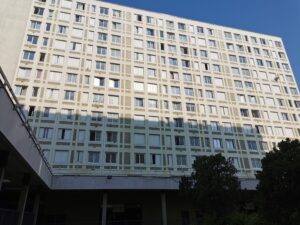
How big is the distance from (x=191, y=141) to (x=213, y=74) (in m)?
13.4

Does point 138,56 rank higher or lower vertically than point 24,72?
higher

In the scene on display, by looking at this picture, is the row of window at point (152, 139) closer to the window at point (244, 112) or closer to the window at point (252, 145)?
the window at point (252, 145)

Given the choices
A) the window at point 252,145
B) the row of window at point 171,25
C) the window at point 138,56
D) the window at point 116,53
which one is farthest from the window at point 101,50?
the window at point 252,145

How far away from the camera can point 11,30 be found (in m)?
41.2

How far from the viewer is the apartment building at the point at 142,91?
36594mm

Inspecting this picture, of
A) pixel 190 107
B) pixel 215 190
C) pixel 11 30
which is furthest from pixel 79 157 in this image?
pixel 11 30

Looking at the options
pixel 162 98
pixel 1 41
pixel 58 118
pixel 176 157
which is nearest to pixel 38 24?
pixel 1 41

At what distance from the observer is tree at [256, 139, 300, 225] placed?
16.3 m

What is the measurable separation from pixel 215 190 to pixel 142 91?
75.1ft

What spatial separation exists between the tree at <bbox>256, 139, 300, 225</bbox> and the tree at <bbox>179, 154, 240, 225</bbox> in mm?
4219

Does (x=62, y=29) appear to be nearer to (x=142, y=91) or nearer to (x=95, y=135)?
(x=142, y=91)

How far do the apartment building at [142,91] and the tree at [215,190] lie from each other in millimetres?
14091

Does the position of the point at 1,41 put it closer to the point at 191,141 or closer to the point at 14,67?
the point at 14,67

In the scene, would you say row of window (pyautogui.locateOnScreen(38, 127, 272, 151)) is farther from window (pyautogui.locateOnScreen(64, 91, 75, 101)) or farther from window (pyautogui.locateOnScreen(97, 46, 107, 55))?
window (pyautogui.locateOnScreen(97, 46, 107, 55))
